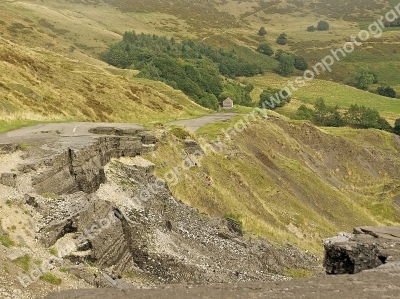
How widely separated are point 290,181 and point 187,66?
63.5 metres

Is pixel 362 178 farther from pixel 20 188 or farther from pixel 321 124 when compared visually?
pixel 20 188

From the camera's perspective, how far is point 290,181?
162 feet

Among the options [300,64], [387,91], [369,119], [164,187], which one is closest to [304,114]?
[369,119]

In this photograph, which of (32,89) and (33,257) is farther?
(32,89)

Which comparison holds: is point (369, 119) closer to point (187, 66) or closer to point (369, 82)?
point (187, 66)

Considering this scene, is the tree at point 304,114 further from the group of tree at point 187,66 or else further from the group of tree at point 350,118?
the group of tree at point 187,66

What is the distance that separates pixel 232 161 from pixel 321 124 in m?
63.6

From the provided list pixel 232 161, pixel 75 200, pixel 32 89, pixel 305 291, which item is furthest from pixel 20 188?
pixel 32 89

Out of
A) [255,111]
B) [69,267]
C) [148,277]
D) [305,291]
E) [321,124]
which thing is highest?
[305,291]

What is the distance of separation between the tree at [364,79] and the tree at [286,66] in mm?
25014

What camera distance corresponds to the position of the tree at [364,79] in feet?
523

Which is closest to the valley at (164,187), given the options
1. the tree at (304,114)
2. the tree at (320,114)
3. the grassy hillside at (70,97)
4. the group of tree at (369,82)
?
the grassy hillside at (70,97)

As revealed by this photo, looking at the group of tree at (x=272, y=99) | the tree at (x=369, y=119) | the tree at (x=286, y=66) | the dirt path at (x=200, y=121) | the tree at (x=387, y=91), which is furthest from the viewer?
the tree at (x=286, y=66)

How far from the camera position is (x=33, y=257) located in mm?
15062
